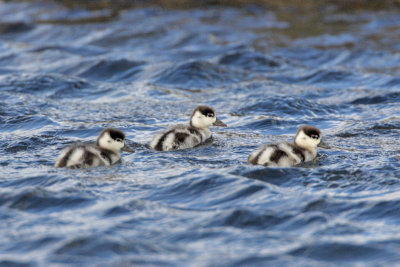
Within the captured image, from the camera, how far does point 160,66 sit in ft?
43.3

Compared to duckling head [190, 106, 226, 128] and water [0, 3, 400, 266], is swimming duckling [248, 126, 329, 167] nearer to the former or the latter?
water [0, 3, 400, 266]

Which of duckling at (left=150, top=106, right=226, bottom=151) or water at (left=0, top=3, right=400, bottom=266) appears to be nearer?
water at (left=0, top=3, right=400, bottom=266)

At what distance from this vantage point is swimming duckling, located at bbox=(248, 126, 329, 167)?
701cm

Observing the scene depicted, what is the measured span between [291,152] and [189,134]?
1389 mm

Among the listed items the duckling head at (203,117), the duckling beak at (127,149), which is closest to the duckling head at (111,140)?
the duckling beak at (127,149)

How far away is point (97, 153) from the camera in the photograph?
7086 mm

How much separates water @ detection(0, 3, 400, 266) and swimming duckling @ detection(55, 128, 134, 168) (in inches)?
5.7

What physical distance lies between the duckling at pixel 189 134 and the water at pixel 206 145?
150 mm

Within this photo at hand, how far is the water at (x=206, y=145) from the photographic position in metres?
5.30

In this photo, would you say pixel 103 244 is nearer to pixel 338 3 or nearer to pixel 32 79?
pixel 32 79

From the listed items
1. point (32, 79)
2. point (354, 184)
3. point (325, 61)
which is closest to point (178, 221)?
point (354, 184)

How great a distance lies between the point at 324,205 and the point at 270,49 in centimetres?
932

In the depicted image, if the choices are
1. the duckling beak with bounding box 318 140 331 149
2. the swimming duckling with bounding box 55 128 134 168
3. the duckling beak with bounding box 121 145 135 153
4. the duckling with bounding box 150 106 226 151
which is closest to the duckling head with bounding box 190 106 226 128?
the duckling with bounding box 150 106 226 151

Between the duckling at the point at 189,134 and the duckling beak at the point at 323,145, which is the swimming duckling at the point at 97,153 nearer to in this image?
the duckling at the point at 189,134
